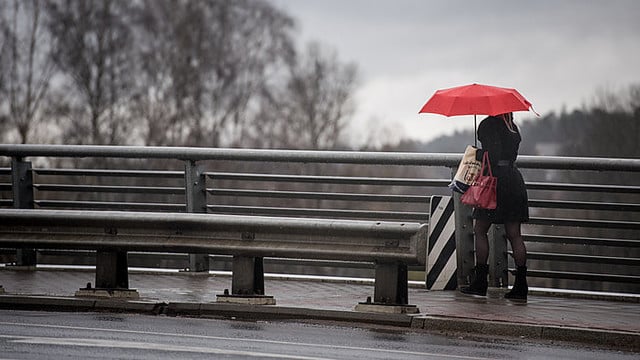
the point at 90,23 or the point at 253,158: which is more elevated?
the point at 90,23

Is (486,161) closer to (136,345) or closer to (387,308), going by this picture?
(387,308)

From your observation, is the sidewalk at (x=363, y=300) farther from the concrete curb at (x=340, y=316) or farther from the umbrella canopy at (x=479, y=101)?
the umbrella canopy at (x=479, y=101)

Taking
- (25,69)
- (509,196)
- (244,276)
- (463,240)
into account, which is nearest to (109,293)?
(244,276)

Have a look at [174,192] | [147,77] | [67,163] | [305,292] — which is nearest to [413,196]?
[305,292]

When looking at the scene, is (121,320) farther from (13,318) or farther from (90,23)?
(90,23)

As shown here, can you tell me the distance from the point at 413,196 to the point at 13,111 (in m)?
41.8

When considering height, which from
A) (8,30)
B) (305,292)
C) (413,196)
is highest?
(8,30)

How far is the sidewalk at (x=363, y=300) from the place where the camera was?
35.6 feet

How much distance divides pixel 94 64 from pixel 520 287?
46.3 meters

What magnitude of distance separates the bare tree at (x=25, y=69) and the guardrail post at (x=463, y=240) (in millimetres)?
41334

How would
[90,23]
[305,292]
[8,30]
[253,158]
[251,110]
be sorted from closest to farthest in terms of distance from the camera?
1. [305,292]
2. [253,158]
3. [8,30]
4. [90,23]
5. [251,110]

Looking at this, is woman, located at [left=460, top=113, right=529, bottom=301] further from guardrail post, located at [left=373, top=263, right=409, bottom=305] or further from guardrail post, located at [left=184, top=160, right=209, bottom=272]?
guardrail post, located at [left=184, top=160, right=209, bottom=272]

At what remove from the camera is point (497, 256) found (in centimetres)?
1403

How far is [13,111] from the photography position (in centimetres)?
5394
